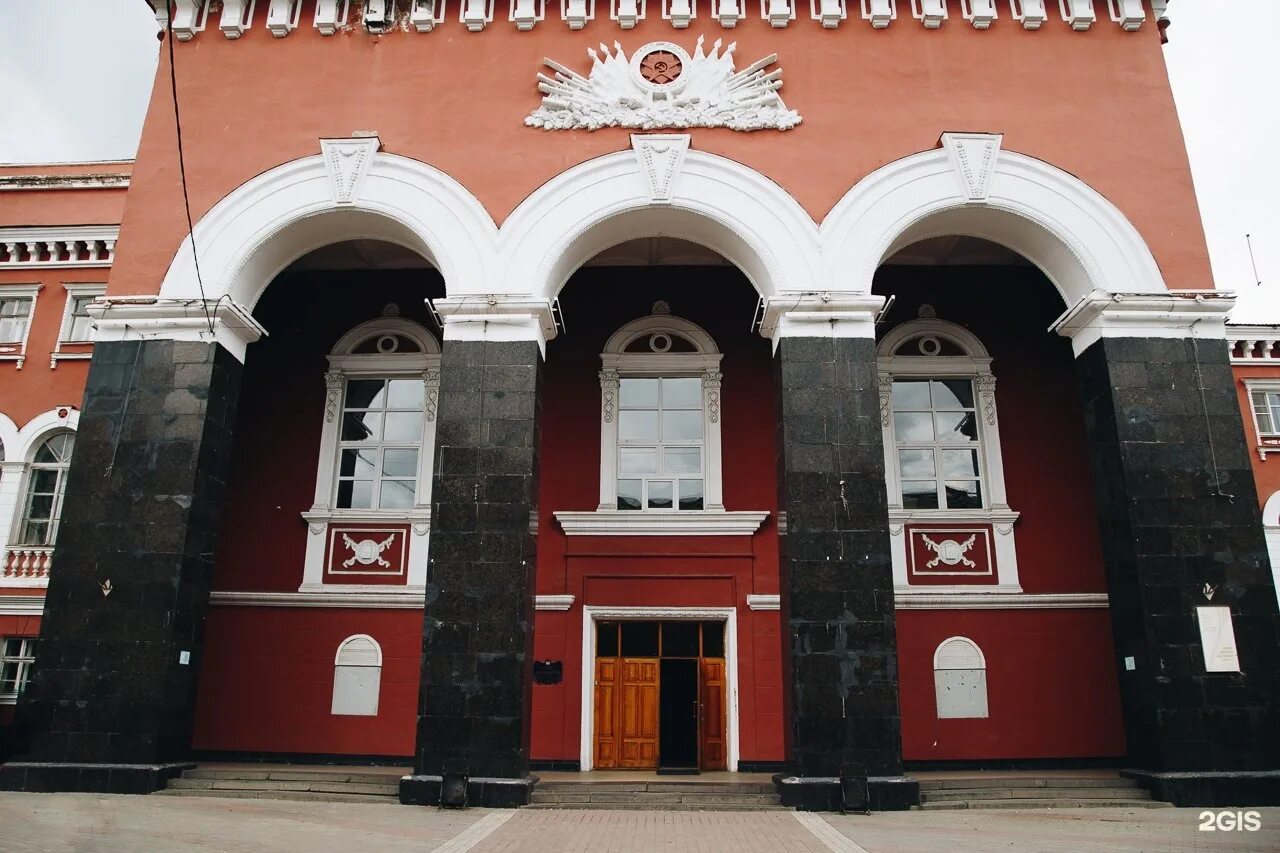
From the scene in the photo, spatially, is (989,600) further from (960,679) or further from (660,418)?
(660,418)

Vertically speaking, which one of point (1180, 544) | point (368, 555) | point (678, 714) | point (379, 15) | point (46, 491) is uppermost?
point (379, 15)

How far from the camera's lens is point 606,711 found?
12312mm

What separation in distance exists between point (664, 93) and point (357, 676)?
8490mm

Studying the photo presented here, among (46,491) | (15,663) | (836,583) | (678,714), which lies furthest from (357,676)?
(836,583)

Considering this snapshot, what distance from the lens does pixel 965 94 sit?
11773 mm

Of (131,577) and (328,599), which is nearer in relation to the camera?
(131,577)

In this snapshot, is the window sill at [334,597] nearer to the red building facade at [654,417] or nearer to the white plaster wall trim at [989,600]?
the red building facade at [654,417]

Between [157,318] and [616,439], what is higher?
[157,318]

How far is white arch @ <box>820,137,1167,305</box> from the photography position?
1106 centimetres

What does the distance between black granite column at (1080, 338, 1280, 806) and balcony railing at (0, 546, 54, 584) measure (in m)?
14.5

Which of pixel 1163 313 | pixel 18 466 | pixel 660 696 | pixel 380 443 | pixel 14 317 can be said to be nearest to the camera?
pixel 1163 313

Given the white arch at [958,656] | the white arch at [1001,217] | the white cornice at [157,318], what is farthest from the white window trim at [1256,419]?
the white cornice at [157,318]

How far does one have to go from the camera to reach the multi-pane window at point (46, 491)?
47.0ft

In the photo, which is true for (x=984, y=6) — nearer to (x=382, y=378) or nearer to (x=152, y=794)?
(x=382, y=378)
